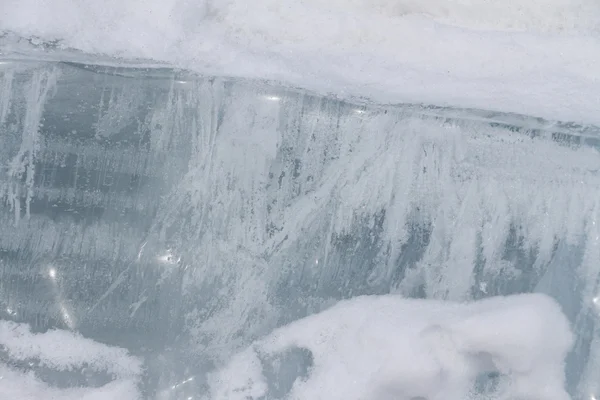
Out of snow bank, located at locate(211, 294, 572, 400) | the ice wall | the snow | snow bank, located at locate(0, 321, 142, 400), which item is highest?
the snow

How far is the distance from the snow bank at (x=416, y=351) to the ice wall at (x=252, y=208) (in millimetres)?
29

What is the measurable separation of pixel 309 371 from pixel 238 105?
507 millimetres

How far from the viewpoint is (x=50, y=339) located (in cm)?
89

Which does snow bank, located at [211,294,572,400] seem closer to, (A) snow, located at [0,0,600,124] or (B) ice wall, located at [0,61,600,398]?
(B) ice wall, located at [0,61,600,398]

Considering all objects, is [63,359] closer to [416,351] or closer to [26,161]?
[26,161]

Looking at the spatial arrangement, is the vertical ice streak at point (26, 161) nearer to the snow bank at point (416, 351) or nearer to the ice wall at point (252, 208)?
the ice wall at point (252, 208)

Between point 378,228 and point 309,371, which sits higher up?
point 378,228

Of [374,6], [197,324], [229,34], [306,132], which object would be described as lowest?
[197,324]

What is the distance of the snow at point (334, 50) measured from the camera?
883mm

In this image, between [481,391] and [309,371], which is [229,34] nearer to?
[309,371]

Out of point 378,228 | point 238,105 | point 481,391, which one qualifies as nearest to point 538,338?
point 481,391

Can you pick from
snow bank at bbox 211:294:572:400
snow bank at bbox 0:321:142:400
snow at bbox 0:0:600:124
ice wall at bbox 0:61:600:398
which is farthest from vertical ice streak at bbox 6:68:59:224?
snow bank at bbox 211:294:572:400

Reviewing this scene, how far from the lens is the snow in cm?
88

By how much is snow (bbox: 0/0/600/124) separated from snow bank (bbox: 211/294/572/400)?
0.38 metres
